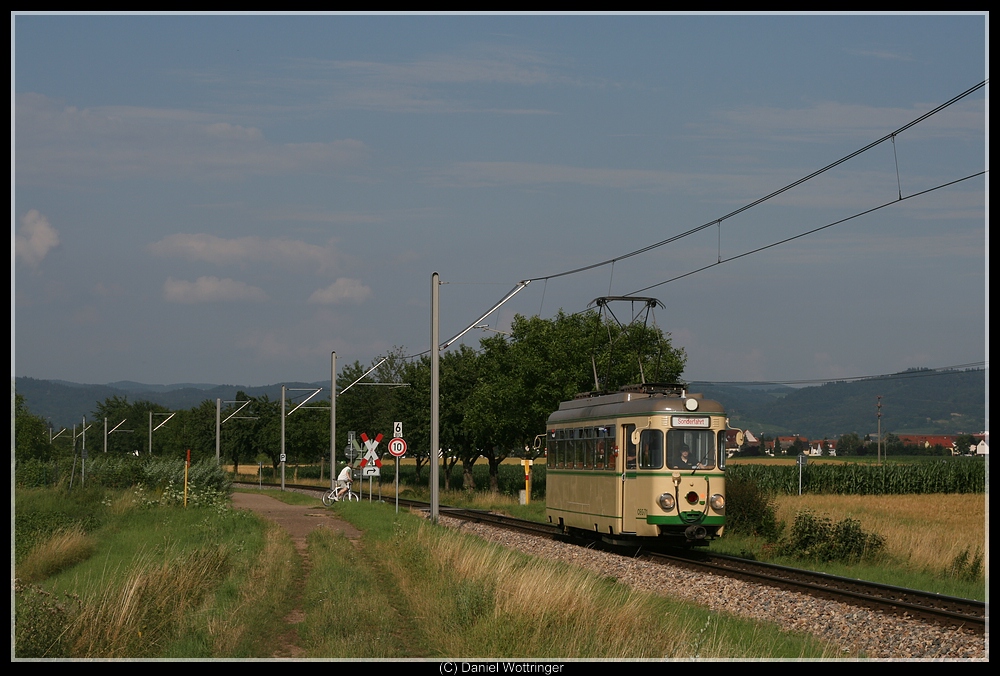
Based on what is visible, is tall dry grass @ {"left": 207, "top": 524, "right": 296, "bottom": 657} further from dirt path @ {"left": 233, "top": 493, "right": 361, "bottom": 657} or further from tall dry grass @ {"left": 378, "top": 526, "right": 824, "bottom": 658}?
tall dry grass @ {"left": 378, "top": 526, "right": 824, "bottom": 658}

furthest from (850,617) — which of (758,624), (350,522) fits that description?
(350,522)

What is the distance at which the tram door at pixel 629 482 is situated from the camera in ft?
71.7

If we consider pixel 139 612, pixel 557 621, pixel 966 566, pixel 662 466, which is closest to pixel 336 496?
pixel 662 466

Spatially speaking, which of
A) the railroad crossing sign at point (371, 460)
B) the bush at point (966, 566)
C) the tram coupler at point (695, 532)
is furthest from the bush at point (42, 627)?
the railroad crossing sign at point (371, 460)

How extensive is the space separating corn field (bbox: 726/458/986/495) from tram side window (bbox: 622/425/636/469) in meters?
43.4

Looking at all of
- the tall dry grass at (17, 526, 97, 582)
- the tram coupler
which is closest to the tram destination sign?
the tram coupler

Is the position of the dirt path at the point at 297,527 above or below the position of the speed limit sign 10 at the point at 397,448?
below

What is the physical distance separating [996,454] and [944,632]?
8.35 ft

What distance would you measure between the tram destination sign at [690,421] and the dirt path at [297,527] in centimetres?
740

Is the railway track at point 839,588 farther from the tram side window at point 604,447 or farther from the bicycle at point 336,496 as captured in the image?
the bicycle at point 336,496

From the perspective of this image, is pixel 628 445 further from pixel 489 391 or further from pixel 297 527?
pixel 489 391

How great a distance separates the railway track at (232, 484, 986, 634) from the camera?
14.2 m

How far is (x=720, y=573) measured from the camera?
19.5 meters
